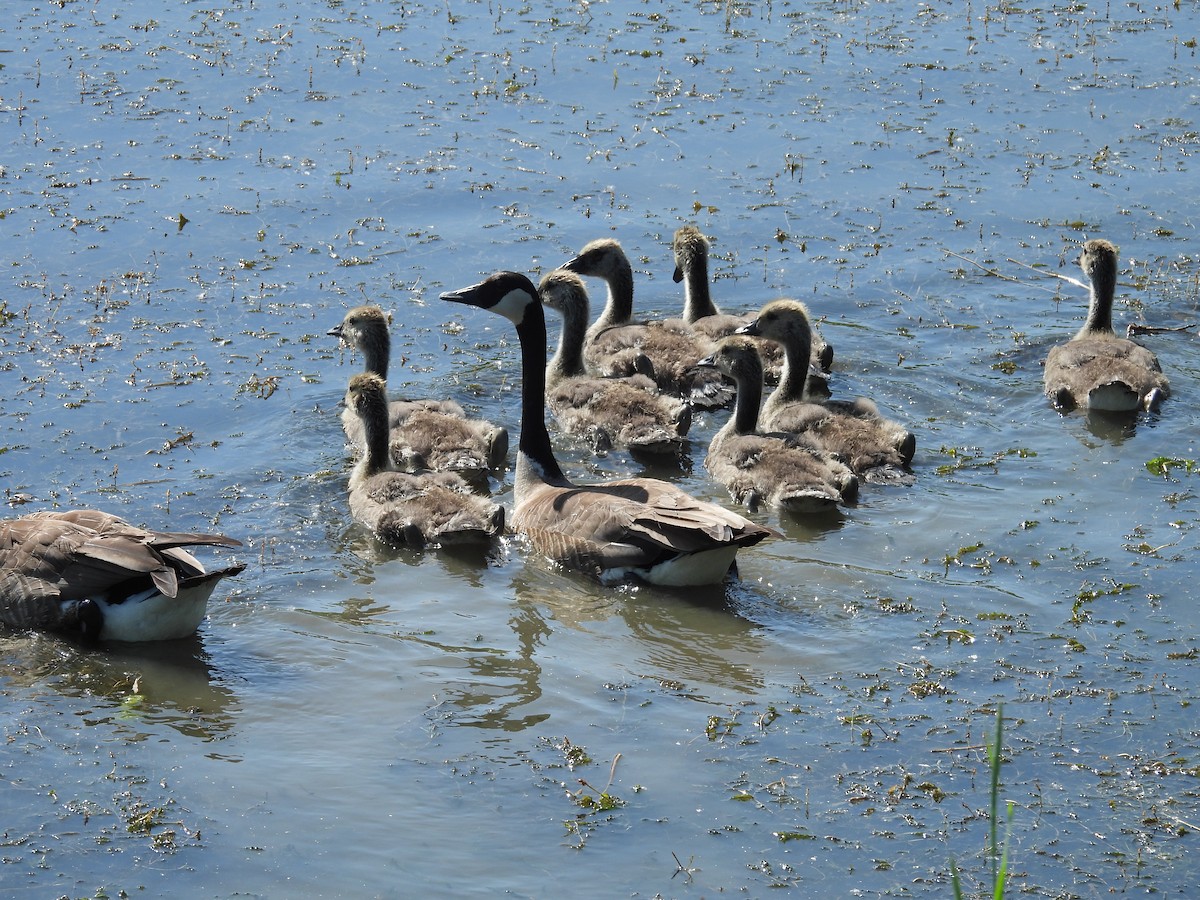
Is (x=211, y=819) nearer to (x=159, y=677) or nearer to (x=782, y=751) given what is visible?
(x=159, y=677)

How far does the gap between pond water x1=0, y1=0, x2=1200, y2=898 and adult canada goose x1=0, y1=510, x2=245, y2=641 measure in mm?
Result: 209

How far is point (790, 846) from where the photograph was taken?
24.7 ft

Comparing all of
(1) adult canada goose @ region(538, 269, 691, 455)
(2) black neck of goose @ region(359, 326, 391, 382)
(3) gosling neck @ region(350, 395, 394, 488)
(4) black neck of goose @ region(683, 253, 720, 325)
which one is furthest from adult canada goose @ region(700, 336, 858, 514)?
(2) black neck of goose @ region(359, 326, 391, 382)

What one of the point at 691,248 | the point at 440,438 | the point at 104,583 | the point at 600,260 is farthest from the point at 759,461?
the point at 104,583

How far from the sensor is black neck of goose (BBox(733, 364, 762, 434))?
1318 centimetres

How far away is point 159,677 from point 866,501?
5.66 m

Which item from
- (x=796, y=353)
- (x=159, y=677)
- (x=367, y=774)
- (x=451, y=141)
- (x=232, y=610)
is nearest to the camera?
(x=367, y=774)

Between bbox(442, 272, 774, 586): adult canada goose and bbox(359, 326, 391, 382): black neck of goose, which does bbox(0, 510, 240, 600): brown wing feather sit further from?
bbox(359, 326, 391, 382): black neck of goose

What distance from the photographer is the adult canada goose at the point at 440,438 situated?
12945mm

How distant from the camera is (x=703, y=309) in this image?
1542 cm

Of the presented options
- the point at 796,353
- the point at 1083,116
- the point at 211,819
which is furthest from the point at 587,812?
the point at 1083,116

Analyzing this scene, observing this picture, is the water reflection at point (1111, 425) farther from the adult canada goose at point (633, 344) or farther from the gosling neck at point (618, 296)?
the gosling neck at point (618, 296)

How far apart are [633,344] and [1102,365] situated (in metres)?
4.37

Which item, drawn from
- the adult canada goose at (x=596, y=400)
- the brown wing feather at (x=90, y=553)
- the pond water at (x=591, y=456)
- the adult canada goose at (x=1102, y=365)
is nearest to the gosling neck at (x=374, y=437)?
the pond water at (x=591, y=456)
